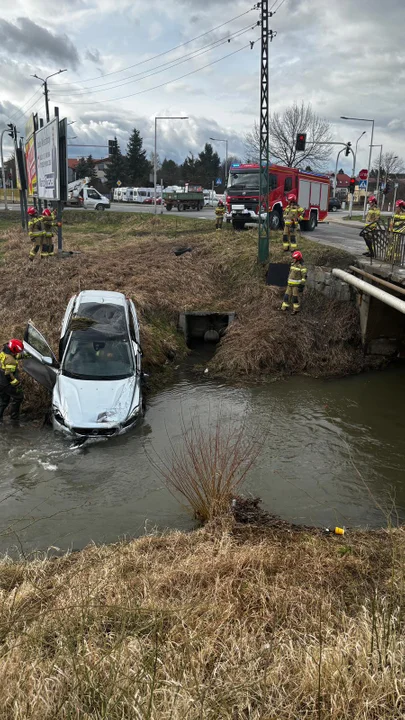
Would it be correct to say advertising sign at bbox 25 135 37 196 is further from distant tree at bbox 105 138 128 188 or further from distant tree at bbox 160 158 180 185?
distant tree at bbox 160 158 180 185

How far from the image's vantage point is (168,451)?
893cm

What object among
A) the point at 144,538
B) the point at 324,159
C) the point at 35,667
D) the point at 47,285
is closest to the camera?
the point at 35,667

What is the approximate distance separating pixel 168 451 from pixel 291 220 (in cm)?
1053

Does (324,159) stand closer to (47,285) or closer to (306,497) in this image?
(47,285)

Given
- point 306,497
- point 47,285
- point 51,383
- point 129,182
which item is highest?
point 129,182

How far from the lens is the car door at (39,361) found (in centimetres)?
923

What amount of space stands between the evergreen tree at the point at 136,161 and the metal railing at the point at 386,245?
243 ft

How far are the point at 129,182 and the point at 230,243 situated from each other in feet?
223

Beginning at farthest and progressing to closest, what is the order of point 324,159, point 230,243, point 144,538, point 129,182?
1. point 129,182
2. point 324,159
3. point 230,243
4. point 144,538

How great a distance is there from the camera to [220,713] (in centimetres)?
282

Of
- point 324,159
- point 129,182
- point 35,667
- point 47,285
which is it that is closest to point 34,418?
point 47,285

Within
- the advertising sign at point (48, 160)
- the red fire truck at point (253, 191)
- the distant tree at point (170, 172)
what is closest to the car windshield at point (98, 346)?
the advertising sign at point (48, 160)

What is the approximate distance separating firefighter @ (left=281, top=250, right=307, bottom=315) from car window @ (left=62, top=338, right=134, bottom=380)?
19.4 feet

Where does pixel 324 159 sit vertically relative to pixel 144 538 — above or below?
above
